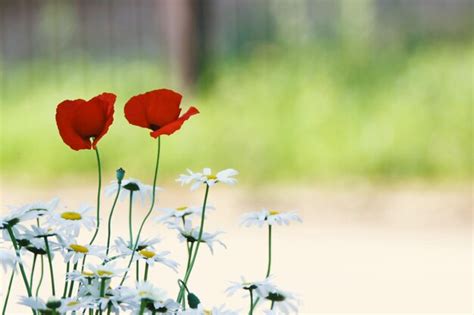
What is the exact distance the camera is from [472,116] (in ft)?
19.4

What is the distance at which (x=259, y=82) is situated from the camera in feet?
21.4

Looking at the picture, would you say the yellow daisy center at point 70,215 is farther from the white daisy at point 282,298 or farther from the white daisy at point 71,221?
the white daisy at point 282,298

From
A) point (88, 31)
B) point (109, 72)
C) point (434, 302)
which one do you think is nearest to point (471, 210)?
point (434, 302)

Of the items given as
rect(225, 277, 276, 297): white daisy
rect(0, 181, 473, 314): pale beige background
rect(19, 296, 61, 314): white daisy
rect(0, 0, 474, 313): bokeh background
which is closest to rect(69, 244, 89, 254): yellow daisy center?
rect(19, 296, 61, 314): white daisy

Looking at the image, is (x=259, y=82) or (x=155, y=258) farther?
(x=259, y=82)

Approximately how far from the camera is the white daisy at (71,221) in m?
1.51

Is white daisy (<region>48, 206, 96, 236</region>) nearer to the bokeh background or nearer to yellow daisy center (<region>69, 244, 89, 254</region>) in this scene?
yellow daisy center (<region>69, 244, 89, 254</region>)

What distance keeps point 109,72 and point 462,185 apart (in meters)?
3.07

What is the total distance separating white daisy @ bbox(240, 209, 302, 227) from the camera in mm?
1564

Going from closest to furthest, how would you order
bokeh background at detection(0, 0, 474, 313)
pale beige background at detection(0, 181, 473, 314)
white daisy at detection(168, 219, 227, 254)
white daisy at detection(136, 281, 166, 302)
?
white daisy at detection(136, 281, 166, 302), white daisy at detection(168, 219, 227, 254), pale beige background at detection(0, 181, 473, 314), bokeh background at detection(0, 0, 474, 313)

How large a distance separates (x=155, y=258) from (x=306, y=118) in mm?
4513

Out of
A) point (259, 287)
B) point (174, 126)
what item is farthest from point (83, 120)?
point (259, 287)

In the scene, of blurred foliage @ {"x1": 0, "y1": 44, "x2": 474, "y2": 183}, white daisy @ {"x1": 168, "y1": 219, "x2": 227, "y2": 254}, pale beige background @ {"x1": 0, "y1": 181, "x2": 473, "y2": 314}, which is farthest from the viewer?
blurred foliage @ {"x1": 0, "y1": 44, "x2": 474, "y2": 183}

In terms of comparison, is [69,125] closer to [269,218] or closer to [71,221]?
[71,221]
